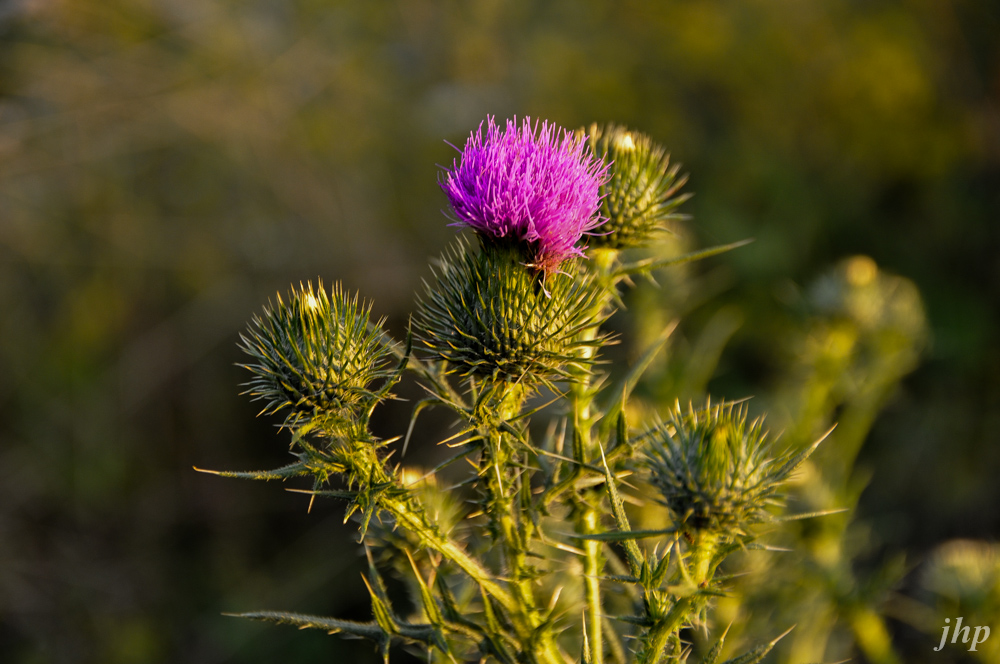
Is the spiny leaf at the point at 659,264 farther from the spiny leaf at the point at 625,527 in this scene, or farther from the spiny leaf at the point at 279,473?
the spiny leaf at the point at 279,473

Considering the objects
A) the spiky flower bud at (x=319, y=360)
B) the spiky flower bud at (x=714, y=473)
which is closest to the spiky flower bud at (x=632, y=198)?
the spiky flower bud at (x=714, y=473)

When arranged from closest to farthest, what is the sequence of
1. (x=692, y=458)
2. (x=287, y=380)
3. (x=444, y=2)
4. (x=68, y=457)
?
(x=692, y=458) < (x=287, y=380) < (x=68, y=457) < (x=444, y=2)

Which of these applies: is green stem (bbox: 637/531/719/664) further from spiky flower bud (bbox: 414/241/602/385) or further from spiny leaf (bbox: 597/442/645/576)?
spiky flower bud (bbox: 414/241/602/385)

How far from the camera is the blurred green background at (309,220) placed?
17.1ft

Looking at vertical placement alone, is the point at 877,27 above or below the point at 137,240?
above

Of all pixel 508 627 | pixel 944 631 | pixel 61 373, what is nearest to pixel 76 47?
pixel 61 373

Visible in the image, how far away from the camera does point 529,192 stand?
5.97 feet

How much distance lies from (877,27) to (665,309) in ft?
19.3

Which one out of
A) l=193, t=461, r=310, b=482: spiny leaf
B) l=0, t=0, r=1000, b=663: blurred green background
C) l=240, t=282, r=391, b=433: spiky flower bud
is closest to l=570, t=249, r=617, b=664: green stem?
l=240, t=282, r=391, b=433: spiky flower bud

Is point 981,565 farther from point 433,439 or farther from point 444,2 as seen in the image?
point 444,2

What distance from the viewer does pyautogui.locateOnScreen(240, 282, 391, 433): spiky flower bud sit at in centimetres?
173

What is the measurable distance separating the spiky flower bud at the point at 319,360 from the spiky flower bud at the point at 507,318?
0.18 m

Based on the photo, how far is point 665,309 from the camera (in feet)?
11.6

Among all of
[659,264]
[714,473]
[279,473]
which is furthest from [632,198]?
[279,473]
